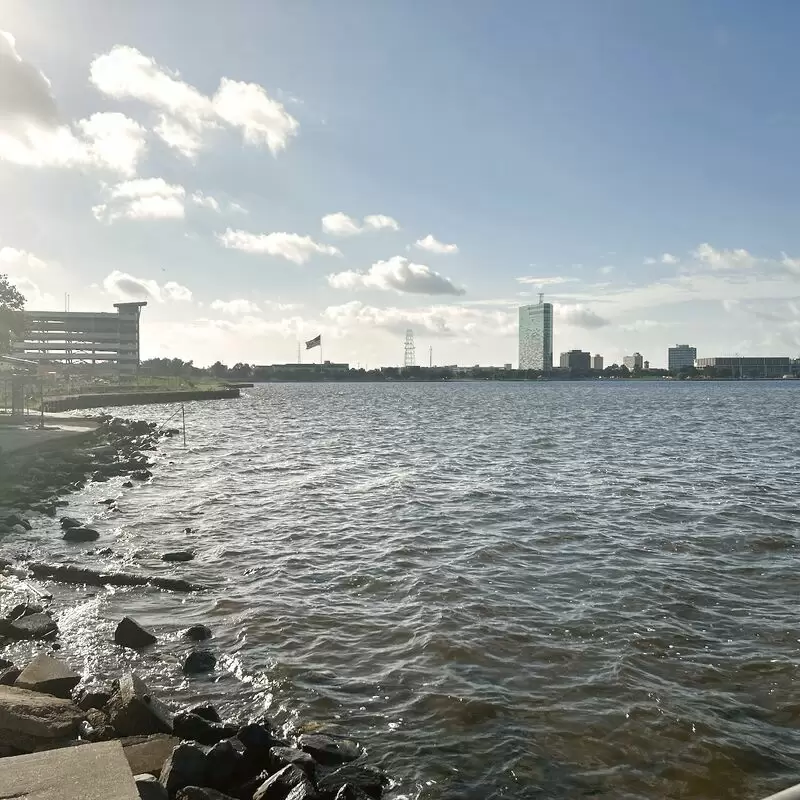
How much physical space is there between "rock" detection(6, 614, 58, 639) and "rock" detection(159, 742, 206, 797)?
230 inches

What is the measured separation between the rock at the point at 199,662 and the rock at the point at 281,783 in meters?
3.93

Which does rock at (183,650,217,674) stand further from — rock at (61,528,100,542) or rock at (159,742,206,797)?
rock at (61,528,100,542)

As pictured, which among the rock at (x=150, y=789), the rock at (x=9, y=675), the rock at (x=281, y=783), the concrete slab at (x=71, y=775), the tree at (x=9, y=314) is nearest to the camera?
the concrete slab at (x=71, y=775)

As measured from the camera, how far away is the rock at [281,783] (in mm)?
6793

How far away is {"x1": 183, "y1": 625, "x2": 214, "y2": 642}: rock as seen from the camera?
465 inches

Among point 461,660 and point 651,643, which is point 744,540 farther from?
point 461,660

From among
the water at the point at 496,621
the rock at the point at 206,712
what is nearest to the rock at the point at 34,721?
the rock at the point at 206,712

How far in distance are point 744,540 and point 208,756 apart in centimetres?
1632

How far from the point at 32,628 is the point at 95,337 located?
19129cm

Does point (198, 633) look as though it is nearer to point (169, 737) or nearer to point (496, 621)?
point (169, 737)

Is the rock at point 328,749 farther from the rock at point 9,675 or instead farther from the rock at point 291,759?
the rock at point 9,675

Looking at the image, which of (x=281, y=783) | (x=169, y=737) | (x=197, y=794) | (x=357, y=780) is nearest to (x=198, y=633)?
(x=169, y=737)

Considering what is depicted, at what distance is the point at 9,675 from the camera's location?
9148 mm

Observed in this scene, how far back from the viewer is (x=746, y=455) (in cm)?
4031
